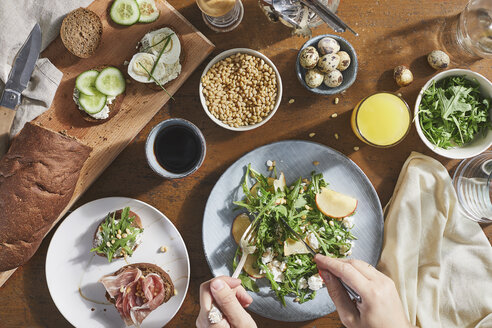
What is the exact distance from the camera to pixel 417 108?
6.48 ft

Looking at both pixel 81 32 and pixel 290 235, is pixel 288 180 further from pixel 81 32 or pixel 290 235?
pixel 81 32

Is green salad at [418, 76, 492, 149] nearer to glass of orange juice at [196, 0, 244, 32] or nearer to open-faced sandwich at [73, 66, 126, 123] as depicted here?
glass of orange juice at [196, 0, 244, 32]

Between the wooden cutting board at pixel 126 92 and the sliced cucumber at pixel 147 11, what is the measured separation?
3 centimetres

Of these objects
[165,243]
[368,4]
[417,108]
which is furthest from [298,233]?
[368,4]

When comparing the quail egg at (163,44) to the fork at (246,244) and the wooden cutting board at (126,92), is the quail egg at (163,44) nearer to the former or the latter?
the wooden cutting board at (126,92)

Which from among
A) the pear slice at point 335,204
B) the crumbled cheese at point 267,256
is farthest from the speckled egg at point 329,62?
the crumbled cheese at point 267,256

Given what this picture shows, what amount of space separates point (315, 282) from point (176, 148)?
38.4 inches

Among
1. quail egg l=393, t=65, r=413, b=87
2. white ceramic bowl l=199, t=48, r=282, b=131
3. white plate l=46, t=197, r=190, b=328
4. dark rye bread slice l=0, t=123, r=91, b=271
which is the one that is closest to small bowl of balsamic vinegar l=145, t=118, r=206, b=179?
white ceramic bowl l=199, t=48, r=282, b=131

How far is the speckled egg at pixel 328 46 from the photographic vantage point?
6.30ft

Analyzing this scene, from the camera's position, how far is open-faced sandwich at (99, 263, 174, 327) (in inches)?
77.2

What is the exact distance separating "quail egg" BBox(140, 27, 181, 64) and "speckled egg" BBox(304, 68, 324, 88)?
662 mm

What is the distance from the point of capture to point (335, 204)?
6.54ft

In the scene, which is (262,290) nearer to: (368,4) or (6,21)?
(368,4)

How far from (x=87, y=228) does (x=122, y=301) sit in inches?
16.6
